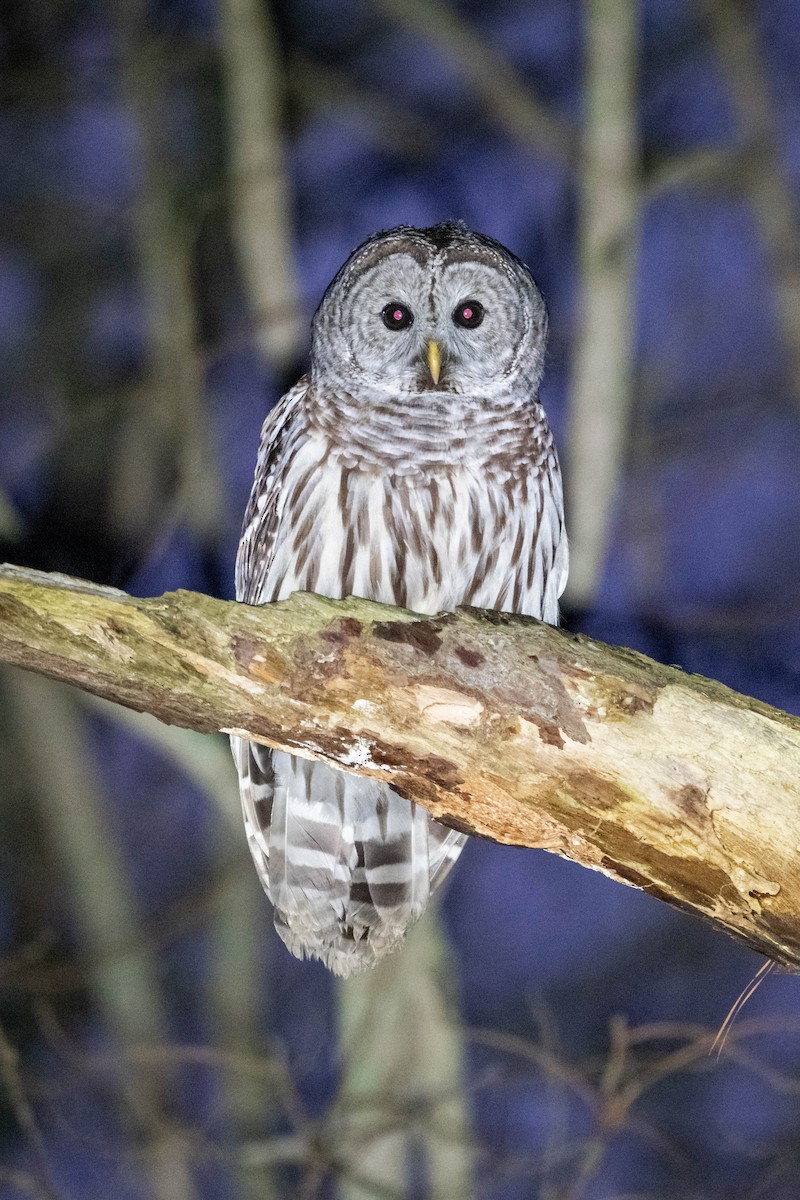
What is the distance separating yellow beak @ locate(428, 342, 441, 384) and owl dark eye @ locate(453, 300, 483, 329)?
0.36 feet

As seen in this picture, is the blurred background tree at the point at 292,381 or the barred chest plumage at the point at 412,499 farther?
the blurred background tree at the point at 292,381

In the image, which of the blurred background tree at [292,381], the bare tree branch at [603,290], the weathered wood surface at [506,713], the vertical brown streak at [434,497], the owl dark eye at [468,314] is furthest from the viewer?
the blurred background tree at [292,381]

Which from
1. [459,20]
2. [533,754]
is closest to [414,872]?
[533,754]

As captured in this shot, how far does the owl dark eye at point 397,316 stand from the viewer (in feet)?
7.76

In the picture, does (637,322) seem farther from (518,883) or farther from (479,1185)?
(479,1185)

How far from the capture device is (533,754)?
1635 mm

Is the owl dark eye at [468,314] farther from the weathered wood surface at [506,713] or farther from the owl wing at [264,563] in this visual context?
the weathered wood surface at [506,713]

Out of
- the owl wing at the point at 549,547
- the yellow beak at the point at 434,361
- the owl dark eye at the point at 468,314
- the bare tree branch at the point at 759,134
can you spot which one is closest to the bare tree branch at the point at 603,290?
the owl wing at the point at 549,547

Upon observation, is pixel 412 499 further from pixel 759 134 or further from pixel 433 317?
pixel 759 134

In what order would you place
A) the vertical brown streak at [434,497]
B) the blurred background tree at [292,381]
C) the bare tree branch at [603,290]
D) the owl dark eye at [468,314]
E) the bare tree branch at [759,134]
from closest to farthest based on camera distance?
the vertical brown streak at [434,497], the owl dark eye at [468,314], the bare tree branch at [603,290], the blurred background tree at [292,381], the bare tree branch at [759,134]

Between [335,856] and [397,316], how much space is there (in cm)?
110

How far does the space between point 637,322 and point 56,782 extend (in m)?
2.32

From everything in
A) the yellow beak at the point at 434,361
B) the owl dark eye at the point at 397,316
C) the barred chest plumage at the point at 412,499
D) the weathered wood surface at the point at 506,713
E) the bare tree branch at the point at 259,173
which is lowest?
the weathered wood surface at the point at 506,713

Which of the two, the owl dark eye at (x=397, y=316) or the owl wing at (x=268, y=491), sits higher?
the owl dark eye at (x=397, y=316)
